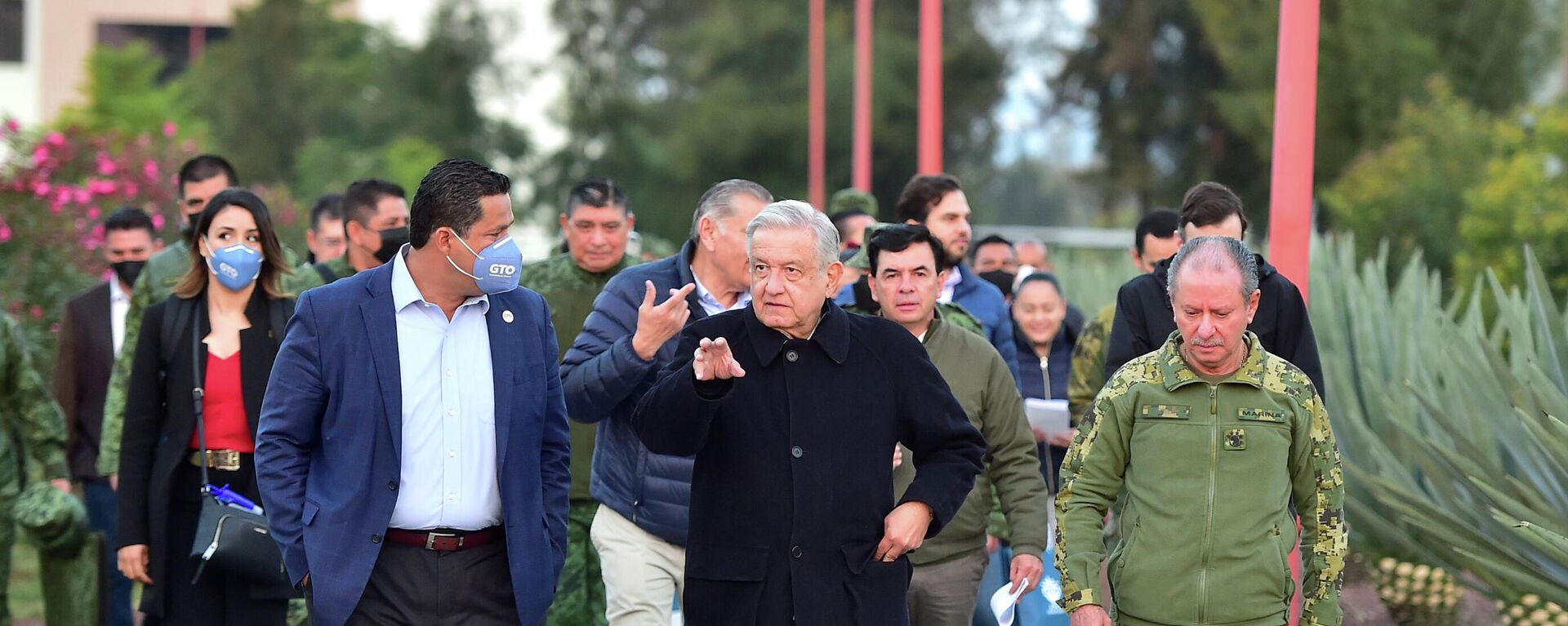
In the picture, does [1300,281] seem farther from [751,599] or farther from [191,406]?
[191,406]

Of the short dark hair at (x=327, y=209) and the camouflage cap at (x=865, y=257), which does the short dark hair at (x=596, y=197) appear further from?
the short dark hair at (x=327, y=209)

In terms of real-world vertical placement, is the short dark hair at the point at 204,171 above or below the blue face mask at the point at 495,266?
above

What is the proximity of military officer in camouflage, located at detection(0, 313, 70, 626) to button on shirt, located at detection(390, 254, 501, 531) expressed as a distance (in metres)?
3.10

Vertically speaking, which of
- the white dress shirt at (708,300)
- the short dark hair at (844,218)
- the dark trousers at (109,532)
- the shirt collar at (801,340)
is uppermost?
the short dark hair at (844,218)

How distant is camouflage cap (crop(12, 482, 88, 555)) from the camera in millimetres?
7094

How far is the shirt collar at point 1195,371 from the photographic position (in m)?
4.85

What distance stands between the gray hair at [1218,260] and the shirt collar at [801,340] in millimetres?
903

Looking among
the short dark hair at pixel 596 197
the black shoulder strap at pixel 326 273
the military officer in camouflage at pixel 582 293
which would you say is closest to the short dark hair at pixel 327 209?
the black shoulder strap at pixel 326 273

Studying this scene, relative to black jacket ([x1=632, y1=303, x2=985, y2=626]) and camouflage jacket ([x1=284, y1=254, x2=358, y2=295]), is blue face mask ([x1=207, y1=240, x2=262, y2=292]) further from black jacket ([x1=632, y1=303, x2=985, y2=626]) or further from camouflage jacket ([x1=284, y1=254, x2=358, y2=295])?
black jacket ([x1=632, y1=303, x2=985, y2=626])

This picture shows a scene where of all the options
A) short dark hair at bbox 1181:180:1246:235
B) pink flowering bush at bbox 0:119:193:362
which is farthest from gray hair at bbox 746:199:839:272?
pink flowering bush at bbox 0:119:193:362

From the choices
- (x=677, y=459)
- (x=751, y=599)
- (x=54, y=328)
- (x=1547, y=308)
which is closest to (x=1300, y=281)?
(x=1547, y=308)

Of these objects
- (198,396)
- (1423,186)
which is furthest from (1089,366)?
(1423,186)

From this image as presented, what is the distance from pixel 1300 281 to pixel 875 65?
38507 mm

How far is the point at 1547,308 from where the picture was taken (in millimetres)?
7871
